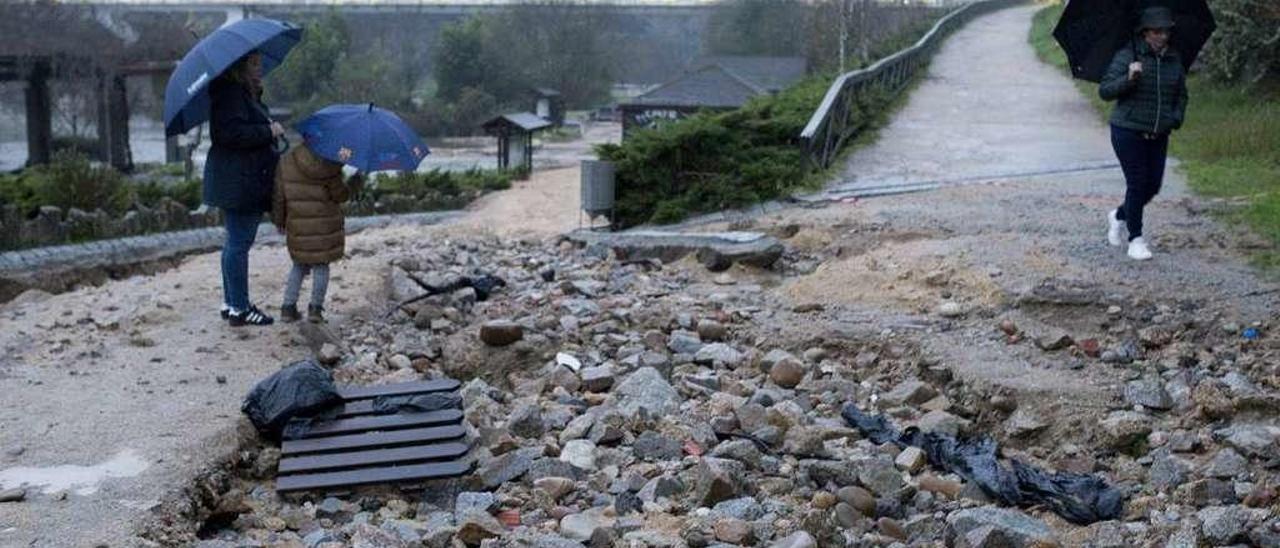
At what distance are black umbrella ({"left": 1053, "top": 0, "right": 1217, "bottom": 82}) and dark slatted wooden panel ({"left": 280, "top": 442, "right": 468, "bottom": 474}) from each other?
5.05 meters

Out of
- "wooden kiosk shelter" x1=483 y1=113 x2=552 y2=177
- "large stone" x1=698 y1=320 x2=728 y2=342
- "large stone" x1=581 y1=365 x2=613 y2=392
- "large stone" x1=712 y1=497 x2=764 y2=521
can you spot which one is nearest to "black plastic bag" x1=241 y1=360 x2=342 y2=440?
"large stone" x1=581 y1=365 x2=613 y2=392

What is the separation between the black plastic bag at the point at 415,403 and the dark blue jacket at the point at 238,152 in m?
1.90

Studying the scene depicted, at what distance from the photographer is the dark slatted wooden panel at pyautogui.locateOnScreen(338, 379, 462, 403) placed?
6.92 m

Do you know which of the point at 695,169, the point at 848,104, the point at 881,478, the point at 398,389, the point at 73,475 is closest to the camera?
the point at 73,475

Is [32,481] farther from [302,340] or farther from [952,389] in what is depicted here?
[952,389]

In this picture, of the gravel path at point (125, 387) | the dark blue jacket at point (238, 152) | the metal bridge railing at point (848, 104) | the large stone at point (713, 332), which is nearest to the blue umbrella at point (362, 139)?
the dark blue jacket at point (238, 152)

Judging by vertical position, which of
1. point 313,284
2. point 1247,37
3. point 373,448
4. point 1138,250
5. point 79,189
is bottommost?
point 79,189

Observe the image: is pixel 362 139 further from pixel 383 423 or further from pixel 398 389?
pixel 383 423

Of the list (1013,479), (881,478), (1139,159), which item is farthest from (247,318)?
(1139,159)

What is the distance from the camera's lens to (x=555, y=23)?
5891cm

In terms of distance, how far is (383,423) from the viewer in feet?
21.7

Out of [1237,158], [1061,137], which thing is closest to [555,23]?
[1061,137]

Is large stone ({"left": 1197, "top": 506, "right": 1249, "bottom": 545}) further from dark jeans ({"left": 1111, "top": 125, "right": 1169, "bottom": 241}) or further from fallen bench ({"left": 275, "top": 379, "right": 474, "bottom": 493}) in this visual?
dark jeans ({"left": 1111, "top": 125, "right": 1169, "bottom": 241})

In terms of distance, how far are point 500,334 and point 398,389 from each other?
1.30 meters
